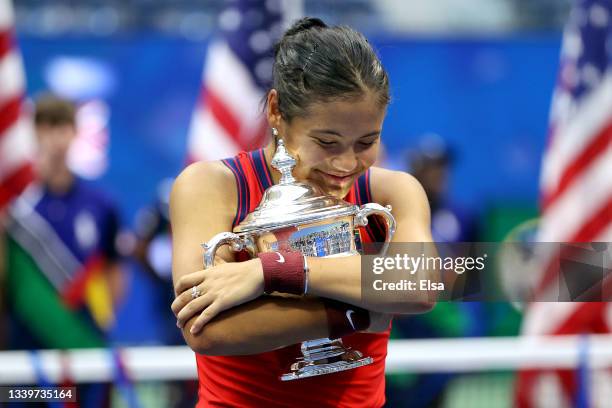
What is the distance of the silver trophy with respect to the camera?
179cm

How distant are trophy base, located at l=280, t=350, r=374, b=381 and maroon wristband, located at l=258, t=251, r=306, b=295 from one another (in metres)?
0.18

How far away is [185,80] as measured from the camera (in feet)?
23.6

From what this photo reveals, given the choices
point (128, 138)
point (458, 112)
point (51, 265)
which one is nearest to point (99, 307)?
point (51, 265)

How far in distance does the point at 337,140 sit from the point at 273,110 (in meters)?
0.25

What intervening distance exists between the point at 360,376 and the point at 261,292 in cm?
47

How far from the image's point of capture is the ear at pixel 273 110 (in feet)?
6.69

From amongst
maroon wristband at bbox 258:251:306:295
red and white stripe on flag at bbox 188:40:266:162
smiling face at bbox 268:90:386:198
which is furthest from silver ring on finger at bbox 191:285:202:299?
red and white stripe on flag at bbox 188:40:266:162

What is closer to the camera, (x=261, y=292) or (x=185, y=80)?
(x=261, y=292)

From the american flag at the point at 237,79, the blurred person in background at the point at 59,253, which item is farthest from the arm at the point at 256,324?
the blurred person in background at the point at 59,253

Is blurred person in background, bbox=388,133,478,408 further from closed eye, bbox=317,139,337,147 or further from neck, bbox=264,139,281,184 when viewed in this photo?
closed eye, bbox=317,139,337,147

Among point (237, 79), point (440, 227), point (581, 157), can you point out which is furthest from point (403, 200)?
point (440, 227)

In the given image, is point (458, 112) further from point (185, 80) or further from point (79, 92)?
point (79, 92)

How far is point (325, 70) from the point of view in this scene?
6.26 feet

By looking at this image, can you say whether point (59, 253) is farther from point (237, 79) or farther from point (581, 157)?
point (581, 157)
